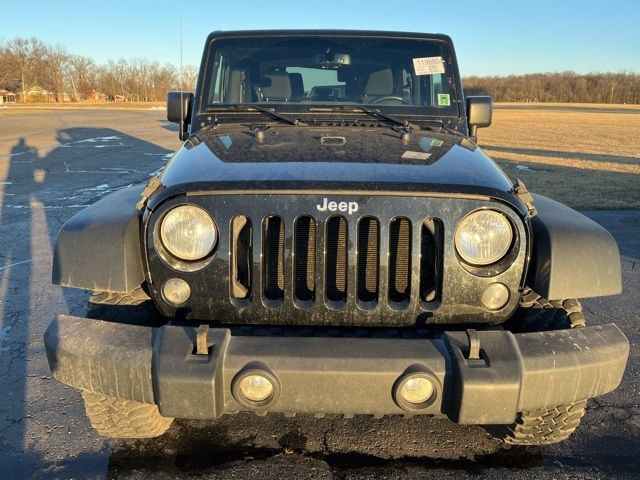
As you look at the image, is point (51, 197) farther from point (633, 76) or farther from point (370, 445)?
point (633, 76)

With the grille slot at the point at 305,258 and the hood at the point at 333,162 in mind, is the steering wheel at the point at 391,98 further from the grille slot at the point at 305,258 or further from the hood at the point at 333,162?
the grille slot at the point at 305,258

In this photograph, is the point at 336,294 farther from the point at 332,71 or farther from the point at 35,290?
the point at 35,290

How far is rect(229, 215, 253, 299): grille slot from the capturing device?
222cm

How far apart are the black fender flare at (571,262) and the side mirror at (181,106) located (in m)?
2.45

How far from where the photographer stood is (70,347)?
212 cm

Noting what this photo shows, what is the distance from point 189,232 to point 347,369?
0.84m

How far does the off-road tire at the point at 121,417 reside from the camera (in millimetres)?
2461

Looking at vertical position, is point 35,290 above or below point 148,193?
below

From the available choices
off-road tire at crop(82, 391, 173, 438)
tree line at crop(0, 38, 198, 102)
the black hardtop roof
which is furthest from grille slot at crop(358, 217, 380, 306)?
tree line at crop(0, 38, 198, 102)

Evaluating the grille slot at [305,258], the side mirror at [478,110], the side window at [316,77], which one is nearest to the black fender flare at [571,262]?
the grille slot at [305,258]

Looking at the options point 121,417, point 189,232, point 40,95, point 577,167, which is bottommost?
point 121,417

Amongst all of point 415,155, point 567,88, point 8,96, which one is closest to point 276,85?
point 415,155

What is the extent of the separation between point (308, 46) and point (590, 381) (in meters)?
2.79

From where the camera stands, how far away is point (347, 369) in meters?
1.99
